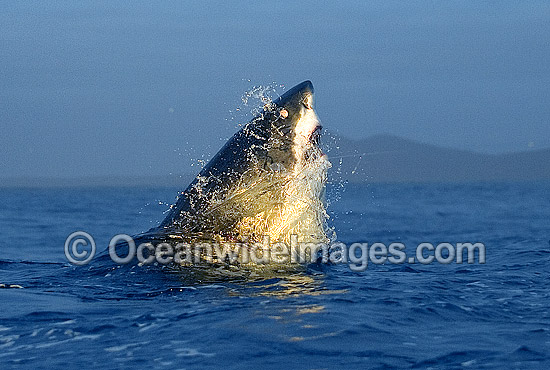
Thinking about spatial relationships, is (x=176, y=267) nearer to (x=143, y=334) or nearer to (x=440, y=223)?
(x=143, y=334)

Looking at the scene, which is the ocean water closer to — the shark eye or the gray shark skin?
the gray shark skin

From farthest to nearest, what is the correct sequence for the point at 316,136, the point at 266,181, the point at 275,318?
1. the point at 316,136
2. the point at 266,181
3. the point at 275,318

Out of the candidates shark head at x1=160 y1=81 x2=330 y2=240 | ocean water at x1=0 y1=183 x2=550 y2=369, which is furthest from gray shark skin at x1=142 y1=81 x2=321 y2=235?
ocean water at x1=0 y1=183 x2=550 y2=369

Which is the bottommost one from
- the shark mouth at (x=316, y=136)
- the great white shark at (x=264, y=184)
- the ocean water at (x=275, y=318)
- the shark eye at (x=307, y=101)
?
the ocean water at (x=275, y=318)

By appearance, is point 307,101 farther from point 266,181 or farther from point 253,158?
point 266,181

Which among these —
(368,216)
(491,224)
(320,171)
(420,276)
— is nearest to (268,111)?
(320,171)

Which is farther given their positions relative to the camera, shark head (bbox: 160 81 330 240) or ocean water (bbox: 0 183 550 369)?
shark head (bbox: 160 81 330 240)

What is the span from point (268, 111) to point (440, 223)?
2128cm

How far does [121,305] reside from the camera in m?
7.25

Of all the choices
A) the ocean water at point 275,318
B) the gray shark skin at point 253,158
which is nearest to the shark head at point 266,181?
the gray shark skin at point 253,158

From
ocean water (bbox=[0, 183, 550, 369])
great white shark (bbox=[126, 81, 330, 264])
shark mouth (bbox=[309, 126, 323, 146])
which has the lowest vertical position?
ocean water (bbox=[0, 183, 550, 369])

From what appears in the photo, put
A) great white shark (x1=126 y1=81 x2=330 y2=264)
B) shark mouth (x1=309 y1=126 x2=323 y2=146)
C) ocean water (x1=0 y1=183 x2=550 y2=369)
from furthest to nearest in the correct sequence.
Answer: shark mouth (x1=309 y1=126 x2=323 y2=146) < great white shark (x1=126 y1=81 x2=330 y2=264) < ocean water (x1=0 y1=183 x2=550 y2=369)

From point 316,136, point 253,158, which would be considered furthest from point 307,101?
point 253,158

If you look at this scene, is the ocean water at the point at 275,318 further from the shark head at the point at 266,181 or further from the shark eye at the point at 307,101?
the shark eye at the point at 307,101
